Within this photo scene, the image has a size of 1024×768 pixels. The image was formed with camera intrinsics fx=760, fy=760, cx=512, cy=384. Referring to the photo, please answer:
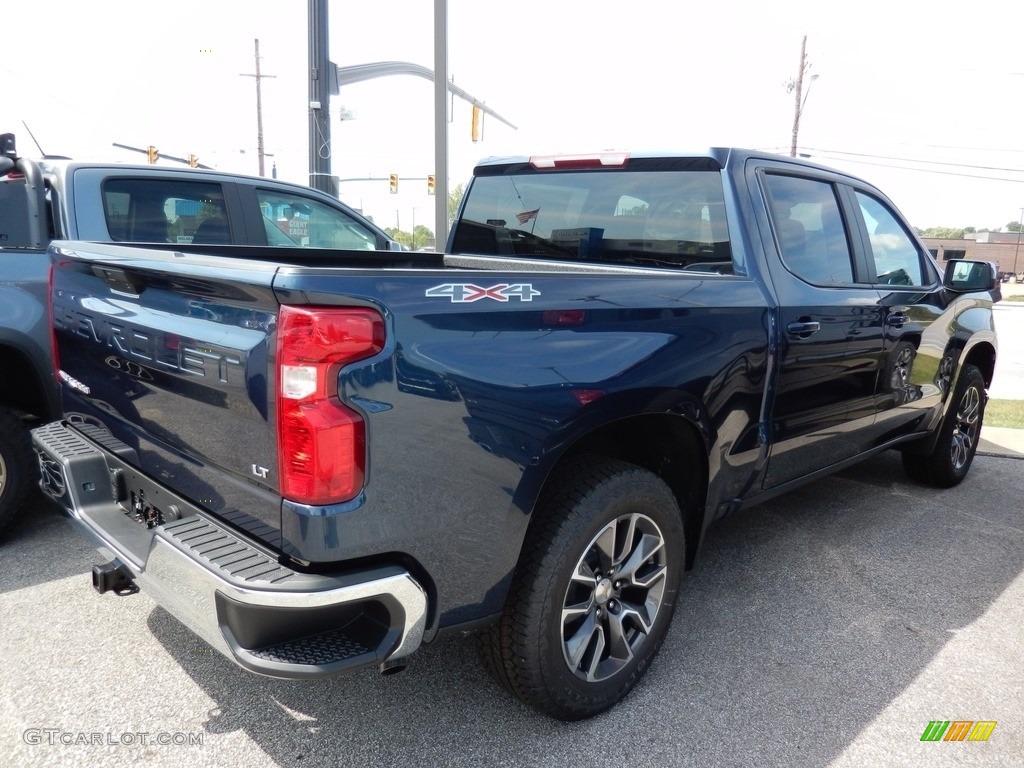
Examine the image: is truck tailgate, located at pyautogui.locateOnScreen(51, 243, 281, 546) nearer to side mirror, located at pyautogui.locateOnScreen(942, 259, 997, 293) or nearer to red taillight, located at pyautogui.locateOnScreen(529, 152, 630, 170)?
red taillight, located at pyautogui.locateOnScreen(529, 152, 630, 170)

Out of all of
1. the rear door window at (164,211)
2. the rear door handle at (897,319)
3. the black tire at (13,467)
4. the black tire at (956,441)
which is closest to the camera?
the black tire at (13,467)

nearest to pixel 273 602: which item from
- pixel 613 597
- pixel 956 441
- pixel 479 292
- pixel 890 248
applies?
pixel 479 292

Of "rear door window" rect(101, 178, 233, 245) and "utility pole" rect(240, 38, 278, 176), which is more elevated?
"utility pole" rect(240, 38, 278, 176)

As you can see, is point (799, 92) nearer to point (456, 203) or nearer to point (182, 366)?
point (456, 203)

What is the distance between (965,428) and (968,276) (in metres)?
1.22

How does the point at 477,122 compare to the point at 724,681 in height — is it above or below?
above

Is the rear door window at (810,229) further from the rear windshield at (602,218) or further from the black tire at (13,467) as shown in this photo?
the black tire at (13,467)

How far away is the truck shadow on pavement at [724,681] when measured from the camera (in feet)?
8.00

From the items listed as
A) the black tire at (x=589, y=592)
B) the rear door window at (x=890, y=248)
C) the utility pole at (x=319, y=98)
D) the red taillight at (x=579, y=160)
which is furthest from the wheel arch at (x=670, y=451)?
the utility pole at (x=319, y=98)

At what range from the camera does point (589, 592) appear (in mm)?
2498

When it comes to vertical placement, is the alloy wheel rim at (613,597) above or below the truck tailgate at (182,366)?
below

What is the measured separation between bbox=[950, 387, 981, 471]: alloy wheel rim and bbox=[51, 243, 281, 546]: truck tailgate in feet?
15.1

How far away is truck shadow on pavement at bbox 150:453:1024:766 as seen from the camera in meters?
2.44

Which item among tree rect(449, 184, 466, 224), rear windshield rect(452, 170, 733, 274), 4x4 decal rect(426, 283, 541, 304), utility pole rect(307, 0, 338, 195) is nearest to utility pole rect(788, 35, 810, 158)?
tree rect(449, 184, 466, 224)
